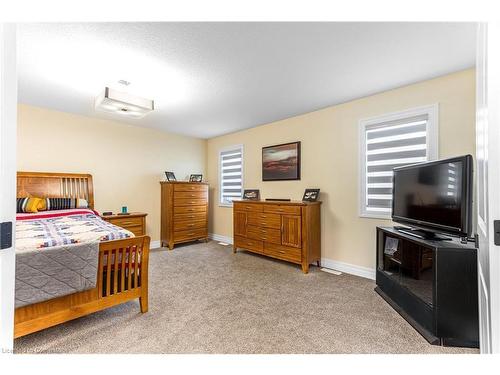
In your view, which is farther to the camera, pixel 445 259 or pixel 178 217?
pixel 178 217

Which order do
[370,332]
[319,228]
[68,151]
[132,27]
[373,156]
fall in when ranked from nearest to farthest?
[132,27]
[370,332]
[373,156]
[319,228]
[68,151]

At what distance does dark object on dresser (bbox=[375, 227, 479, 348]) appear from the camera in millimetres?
1737

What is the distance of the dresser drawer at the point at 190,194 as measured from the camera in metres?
4.62

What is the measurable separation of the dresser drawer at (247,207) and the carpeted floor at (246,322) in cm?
118

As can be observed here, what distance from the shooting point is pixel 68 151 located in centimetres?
379

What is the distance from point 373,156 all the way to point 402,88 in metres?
0.87

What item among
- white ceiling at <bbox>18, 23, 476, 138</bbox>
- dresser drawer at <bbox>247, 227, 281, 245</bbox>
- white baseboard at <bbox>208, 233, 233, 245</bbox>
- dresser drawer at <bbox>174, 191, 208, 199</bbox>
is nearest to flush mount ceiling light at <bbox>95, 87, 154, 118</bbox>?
white ceiling at <bbox>18, 23, 476, 138</bbox>

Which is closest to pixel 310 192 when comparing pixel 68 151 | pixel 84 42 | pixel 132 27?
pixel 132 27

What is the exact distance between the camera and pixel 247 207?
411cm

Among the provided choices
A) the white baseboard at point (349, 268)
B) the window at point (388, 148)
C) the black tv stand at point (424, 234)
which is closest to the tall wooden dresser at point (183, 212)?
the white baseboard at point (349, 268)

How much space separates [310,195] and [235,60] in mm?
2224

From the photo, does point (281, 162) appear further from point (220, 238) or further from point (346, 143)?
point (220, 238)

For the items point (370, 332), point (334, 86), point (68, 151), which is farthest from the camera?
point (68, 151)

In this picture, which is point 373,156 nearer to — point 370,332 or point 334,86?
point 334,86
